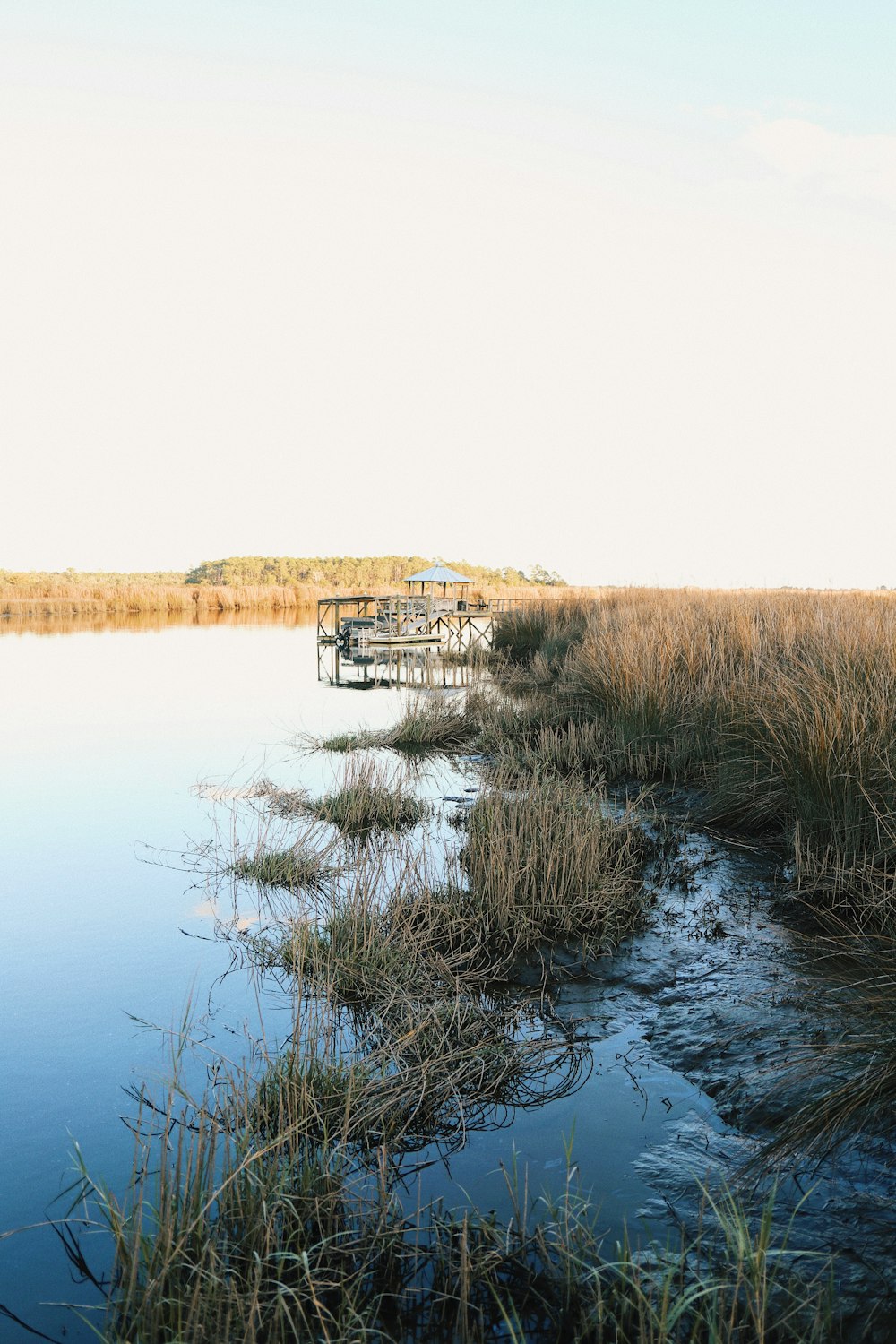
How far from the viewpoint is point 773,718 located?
5336 mm

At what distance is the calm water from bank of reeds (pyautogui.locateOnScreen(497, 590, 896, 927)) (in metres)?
1.75

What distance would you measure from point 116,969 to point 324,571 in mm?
76083

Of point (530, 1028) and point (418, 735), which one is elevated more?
point (418, 735)

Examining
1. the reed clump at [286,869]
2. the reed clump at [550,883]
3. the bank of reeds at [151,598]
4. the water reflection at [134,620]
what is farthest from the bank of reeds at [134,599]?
the reed clump at [550,883]

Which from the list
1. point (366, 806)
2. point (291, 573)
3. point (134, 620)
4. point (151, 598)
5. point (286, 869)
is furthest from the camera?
point (291, 573)

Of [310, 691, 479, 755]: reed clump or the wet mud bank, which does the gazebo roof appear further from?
the wet mud bank

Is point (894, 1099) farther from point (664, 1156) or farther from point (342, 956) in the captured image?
point (342, 956)

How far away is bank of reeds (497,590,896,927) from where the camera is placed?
4.33 meters

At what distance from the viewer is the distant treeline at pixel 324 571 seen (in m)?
71.8

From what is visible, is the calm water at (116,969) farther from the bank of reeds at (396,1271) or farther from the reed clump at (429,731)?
the reed clump at (429,731)

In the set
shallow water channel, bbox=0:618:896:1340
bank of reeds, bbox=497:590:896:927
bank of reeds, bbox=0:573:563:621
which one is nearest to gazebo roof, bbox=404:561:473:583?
bank of reeds, bbox=0:573:563:621

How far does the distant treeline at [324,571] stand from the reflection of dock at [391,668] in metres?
43.7

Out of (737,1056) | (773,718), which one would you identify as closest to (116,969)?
(737,1056)

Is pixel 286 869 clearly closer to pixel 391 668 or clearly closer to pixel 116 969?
pixel 116 969
